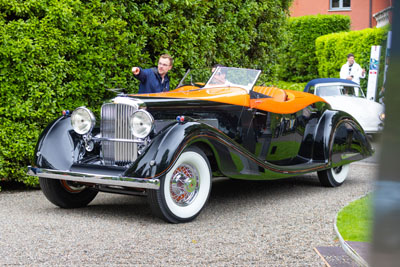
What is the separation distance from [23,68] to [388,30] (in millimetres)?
6031

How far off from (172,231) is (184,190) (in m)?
0.53

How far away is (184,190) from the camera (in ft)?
17.4

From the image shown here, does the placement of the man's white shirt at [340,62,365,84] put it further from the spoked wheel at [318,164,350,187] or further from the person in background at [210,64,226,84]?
the person in background at [210,64,226,84]

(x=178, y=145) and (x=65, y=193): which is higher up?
(x=178, y=145)

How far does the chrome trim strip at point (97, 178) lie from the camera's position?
191 inches

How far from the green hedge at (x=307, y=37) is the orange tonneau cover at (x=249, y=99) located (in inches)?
663

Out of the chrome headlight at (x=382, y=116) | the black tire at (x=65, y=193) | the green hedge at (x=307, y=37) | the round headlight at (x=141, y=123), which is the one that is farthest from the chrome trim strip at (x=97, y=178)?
→ the green hedge at (x=307, y=37)

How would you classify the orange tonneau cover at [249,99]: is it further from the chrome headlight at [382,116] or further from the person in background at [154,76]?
the chrome headlight at [382,116]

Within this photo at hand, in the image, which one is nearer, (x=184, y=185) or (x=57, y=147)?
(x=184, y=185)

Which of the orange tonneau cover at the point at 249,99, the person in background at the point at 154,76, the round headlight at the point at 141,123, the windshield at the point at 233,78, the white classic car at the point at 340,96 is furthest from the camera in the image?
the white classic car at the point at 340,96

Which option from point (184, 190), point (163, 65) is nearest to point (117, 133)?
point (184, 190)

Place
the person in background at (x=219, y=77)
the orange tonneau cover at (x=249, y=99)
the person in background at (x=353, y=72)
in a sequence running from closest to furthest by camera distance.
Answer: the orange tonneau cover at (x=249, y=99) → the person in background at (x=219, y=77) → the person in background at (x=353, y=72)

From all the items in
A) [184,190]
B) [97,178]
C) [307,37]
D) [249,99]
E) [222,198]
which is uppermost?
[307,37]

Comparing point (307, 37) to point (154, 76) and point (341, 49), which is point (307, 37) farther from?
point (154, 76)
